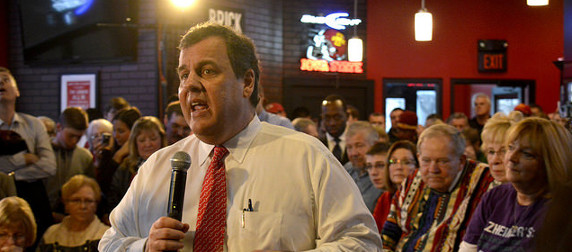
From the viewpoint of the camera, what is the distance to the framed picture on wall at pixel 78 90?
876 cm

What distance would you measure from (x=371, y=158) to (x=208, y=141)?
2.88 metres

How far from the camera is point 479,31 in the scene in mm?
12016

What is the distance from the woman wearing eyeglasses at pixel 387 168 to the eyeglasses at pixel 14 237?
81.0 inches

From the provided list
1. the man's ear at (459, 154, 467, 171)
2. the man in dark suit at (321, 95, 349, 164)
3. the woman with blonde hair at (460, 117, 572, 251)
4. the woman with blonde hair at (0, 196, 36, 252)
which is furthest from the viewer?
the man in dark suit at (321, 95, 349, 164)

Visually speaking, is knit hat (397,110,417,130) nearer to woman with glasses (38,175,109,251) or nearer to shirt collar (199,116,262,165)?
woman with glasses (38,175,109,251)

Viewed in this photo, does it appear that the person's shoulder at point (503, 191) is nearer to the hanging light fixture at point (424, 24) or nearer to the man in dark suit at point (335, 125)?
the man in dark suit at point (335, 125)

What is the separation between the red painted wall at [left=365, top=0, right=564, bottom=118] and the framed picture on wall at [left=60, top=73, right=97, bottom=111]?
491cm

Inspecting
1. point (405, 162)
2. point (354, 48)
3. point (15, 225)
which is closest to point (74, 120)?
point (15, 225)

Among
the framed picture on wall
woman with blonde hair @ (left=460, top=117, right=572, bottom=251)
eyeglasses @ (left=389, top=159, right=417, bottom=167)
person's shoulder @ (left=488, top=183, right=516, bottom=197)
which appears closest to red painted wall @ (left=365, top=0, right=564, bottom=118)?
the framed picture on wall

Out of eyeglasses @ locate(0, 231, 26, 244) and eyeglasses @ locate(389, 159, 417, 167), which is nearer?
eyeglasses @ locate(0, 231, 26, 244)

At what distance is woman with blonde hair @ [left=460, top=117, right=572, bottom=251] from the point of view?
2.78 meters

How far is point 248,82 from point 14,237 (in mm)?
2574

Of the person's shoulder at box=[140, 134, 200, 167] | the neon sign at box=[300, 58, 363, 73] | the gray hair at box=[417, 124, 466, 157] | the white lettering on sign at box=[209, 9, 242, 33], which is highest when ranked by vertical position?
the white lettering on sign at box=[209, 9, 242, 33]

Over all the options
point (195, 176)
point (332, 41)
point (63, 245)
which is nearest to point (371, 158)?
point (63, 245)
